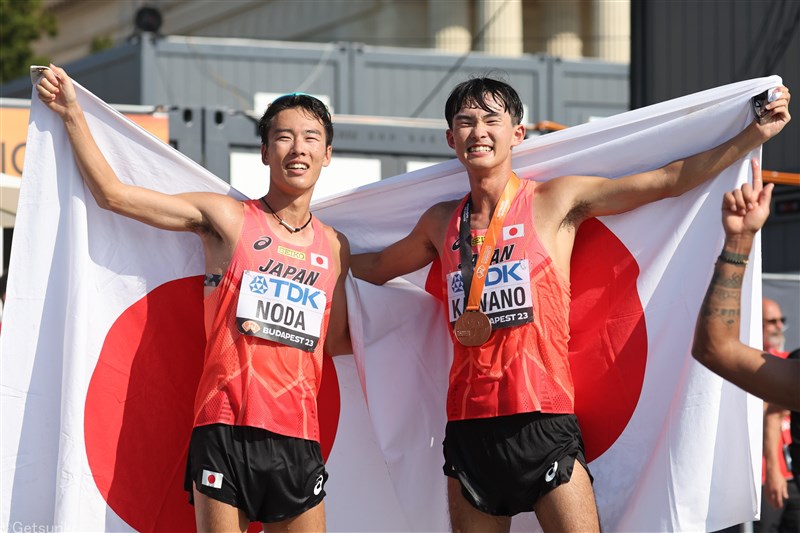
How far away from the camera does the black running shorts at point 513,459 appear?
4.84m

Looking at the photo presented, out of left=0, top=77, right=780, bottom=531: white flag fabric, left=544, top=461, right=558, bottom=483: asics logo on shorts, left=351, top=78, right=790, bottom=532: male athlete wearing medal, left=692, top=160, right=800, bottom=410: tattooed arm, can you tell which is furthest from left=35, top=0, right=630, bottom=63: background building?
left=692, top=160, right=800, bottom=410: tattooed arm

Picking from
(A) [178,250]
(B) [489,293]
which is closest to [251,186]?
(A) [178,250]

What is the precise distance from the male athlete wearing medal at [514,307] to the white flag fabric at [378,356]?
0.24 metres

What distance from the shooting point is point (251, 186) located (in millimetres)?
12125

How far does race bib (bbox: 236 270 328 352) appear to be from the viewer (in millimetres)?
4930

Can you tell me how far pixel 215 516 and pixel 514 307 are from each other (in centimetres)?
146

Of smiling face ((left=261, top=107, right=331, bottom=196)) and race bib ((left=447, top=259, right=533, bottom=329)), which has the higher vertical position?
smiling face ((left=261, top=107, right=331, bottom=196))

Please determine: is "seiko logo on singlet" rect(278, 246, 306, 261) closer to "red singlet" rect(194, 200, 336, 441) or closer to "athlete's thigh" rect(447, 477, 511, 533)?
"red singlet" rect(194, 200, 336, 441)

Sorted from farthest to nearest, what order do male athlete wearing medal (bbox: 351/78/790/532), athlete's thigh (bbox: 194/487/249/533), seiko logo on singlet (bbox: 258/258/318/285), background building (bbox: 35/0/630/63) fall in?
background building (bbox: 35/0/630/63) < seiko logo on singlet (bbox: 258/258/318/285) < male athlete wearing medal (bbox: 351/78/790/532) < athlete's thigh (bbox: 194/487/249/533)

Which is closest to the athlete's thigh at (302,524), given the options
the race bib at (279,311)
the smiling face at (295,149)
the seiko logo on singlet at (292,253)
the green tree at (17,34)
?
the race bib at (279,311)

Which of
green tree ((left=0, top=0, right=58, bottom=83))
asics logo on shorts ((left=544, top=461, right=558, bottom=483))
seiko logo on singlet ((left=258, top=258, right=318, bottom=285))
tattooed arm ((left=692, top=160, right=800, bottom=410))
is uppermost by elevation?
green tree ((left=0, top=0, right=58, bottom=83))

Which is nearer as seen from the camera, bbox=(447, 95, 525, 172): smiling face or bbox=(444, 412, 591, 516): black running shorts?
bbox=(444, 412, 591, 516): black running shorts

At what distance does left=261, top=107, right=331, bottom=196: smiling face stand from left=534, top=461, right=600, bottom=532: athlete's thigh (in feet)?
5.35

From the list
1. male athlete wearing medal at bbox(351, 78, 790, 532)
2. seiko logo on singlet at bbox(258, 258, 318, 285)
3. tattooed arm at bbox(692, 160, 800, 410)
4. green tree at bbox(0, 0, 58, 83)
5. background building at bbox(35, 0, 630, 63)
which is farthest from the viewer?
background building at bbox(35, 0, 630, 63)
